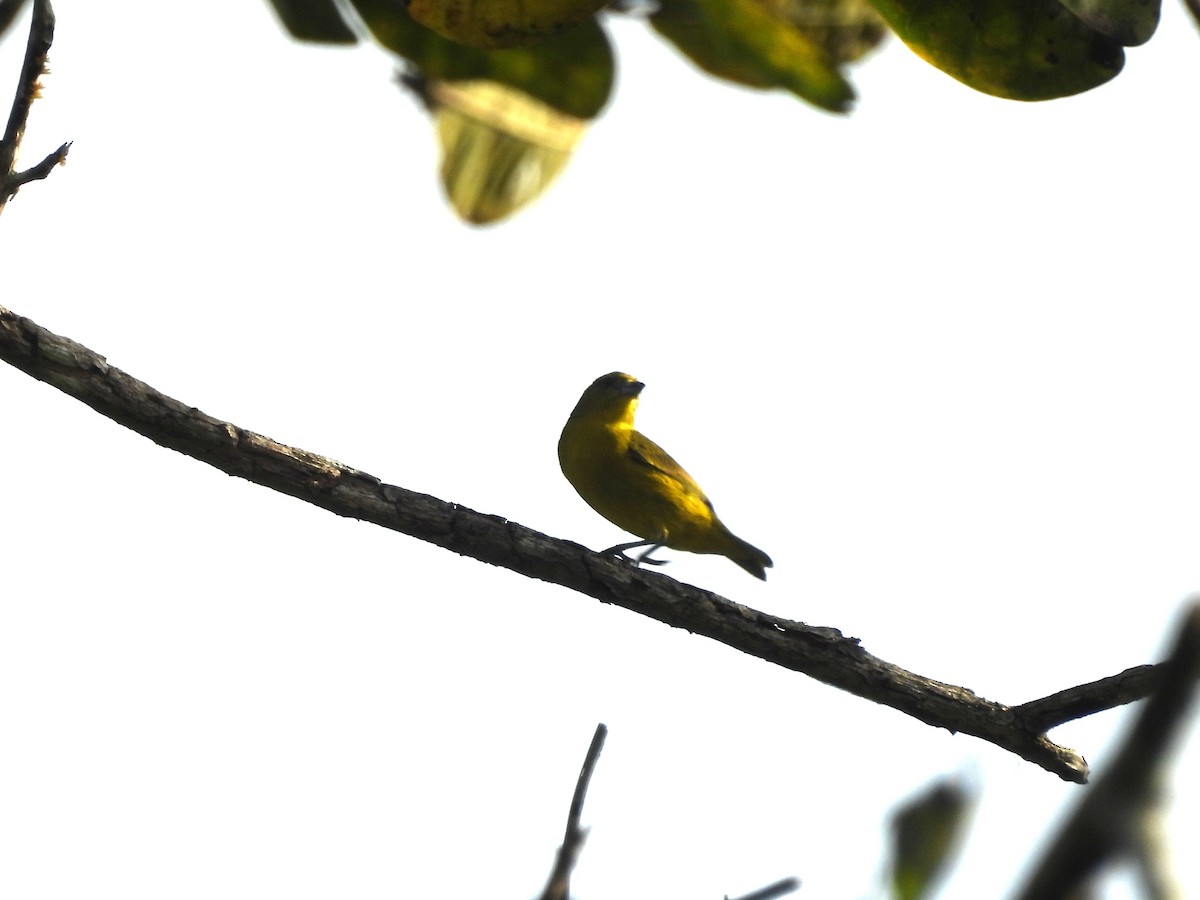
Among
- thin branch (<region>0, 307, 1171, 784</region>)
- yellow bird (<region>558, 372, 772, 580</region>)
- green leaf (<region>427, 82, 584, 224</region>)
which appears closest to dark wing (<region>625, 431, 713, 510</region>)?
yellow bird (<region>558, 372, 772, 580</region>)

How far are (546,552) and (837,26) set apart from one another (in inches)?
82.7

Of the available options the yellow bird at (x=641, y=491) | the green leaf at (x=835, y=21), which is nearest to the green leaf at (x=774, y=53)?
the green leaf at (x=835, y=21)

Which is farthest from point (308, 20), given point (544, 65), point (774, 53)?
point (774, 53)

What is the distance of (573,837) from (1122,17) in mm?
1931

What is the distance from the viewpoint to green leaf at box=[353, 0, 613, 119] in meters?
4.09

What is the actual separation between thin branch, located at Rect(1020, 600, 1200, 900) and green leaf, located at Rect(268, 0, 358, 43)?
3944mm

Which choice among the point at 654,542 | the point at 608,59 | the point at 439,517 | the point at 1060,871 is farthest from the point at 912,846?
the point at 654,542

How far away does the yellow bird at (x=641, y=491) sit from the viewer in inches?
251

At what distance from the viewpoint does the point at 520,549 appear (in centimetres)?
384

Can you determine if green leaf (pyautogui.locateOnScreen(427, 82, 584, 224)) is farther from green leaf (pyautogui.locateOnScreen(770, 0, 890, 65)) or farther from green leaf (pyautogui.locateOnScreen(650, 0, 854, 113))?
green leaf (pyautogui.locateOnScreen(650, 0, 854, 113))

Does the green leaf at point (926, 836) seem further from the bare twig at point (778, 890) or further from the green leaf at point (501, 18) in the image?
the green leaf at point (501, 18)

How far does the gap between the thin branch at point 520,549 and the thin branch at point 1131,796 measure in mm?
2991

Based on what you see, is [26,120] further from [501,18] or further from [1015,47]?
[1015,47]

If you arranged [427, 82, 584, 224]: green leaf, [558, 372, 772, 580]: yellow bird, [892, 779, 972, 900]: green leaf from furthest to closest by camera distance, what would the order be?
[558, 372, 772, 580]: yellow bird
[427, 82, 584, 224]: green leaf
[892, 779, 972, 900]: green leaf
